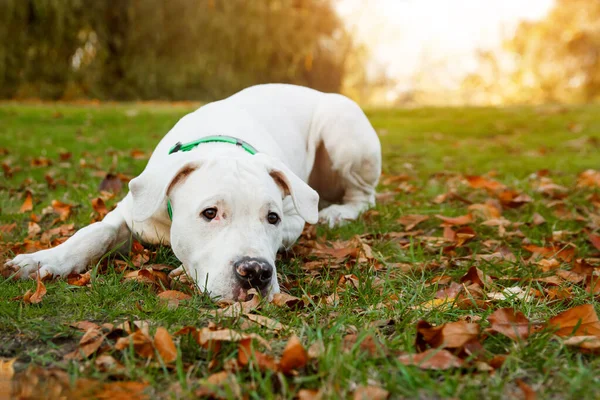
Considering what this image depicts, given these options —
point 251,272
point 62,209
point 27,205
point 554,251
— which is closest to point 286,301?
point 251,272

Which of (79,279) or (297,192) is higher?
(297,192)

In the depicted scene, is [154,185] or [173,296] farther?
[154,185]

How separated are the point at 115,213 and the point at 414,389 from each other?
2.12m

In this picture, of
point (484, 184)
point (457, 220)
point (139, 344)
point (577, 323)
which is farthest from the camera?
point (484, 184)

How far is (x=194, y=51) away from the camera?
17.1 metres

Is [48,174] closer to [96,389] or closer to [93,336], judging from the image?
[93,336]

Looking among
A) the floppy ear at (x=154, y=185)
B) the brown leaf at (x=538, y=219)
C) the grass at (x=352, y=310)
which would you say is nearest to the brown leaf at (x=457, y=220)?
the grass at (x=352, y=310)

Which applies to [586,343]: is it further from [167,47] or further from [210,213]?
[167,47]

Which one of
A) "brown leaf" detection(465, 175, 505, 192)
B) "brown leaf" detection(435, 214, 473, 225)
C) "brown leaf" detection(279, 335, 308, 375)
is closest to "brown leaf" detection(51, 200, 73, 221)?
"brown leaf" detection(435, 214, 473, 225)

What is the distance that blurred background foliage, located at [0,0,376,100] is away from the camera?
14859 mm

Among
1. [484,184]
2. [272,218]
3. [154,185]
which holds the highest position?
[154,185]

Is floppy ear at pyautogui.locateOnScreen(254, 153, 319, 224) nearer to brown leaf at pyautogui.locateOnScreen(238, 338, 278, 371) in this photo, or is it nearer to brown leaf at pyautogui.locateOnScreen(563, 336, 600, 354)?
brown leaf at pyautogui.locateOnScreen(238, 338, 278, 371)

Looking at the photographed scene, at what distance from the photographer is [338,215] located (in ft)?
14.1

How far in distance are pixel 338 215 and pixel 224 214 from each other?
182cm
